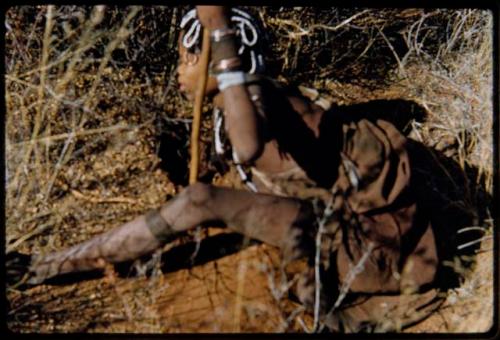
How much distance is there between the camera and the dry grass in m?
3.03

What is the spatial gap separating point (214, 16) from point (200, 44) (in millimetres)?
202

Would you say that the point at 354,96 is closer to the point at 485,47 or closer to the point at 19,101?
the point at 485,47

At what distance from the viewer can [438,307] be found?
3129mm

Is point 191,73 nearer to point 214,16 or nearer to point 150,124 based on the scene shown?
point 214,16

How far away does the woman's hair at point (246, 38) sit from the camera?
108 inches

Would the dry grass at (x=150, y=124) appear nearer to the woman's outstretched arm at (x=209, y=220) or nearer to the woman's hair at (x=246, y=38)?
the woman's outstretched arm at (x=209, y=220)

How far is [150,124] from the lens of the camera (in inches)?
144

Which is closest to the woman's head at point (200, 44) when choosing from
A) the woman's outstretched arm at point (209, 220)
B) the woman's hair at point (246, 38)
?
the woman's hair at point (246, 38)

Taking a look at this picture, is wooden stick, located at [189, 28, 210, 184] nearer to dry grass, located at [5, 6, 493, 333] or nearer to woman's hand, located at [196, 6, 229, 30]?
woman's hand, located at [196, 6, 229, 30]

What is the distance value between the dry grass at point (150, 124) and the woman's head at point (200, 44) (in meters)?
0.50

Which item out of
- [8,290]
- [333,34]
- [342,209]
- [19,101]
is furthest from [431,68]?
[8,290]

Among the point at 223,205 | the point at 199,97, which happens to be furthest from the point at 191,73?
the point at 223,205

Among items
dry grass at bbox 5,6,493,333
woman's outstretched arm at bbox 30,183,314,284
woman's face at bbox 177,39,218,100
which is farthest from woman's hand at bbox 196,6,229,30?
dry grass at bbox 5,6,493,333

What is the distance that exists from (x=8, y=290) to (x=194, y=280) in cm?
74
